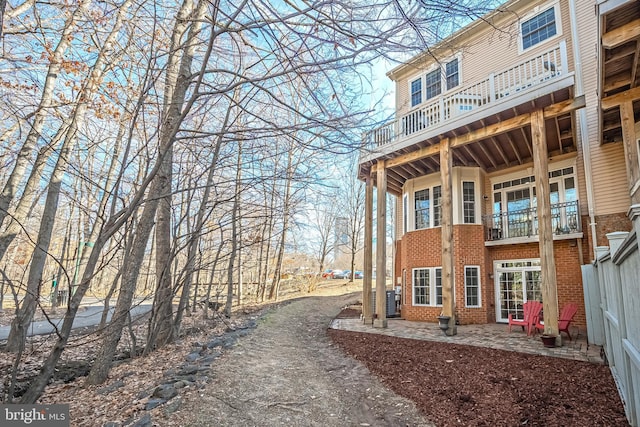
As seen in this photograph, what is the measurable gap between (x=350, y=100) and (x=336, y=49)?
0.48 metres

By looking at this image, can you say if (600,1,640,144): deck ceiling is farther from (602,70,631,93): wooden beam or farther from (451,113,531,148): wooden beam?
(451,113,531,148): wooden beam

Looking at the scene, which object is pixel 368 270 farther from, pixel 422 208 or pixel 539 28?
pixel 539 28

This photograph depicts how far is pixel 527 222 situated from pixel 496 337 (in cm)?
395

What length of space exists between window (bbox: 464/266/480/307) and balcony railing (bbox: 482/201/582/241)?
1.10m

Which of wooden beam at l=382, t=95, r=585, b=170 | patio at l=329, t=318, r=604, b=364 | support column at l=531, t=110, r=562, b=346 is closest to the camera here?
patio at l=329, t=318, r=604, b=364

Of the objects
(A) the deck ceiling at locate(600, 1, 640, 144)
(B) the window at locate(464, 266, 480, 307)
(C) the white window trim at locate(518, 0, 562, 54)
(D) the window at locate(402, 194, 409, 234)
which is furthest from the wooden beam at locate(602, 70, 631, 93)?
(D) the window at locate(402, 194, 409, 234)

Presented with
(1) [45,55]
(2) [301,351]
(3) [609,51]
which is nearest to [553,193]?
(3) [609,51]

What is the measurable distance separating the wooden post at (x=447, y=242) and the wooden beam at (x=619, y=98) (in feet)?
9.88

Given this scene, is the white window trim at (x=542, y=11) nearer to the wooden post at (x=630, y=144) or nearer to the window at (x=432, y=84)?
the window at (x=432, y=84)

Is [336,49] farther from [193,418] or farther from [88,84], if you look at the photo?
[88,84]

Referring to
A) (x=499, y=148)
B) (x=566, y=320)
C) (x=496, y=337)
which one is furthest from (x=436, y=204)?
(x=566, y=320)

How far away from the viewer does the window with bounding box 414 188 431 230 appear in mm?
11207

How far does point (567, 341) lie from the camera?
6715 mm

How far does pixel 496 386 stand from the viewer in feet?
13.9
